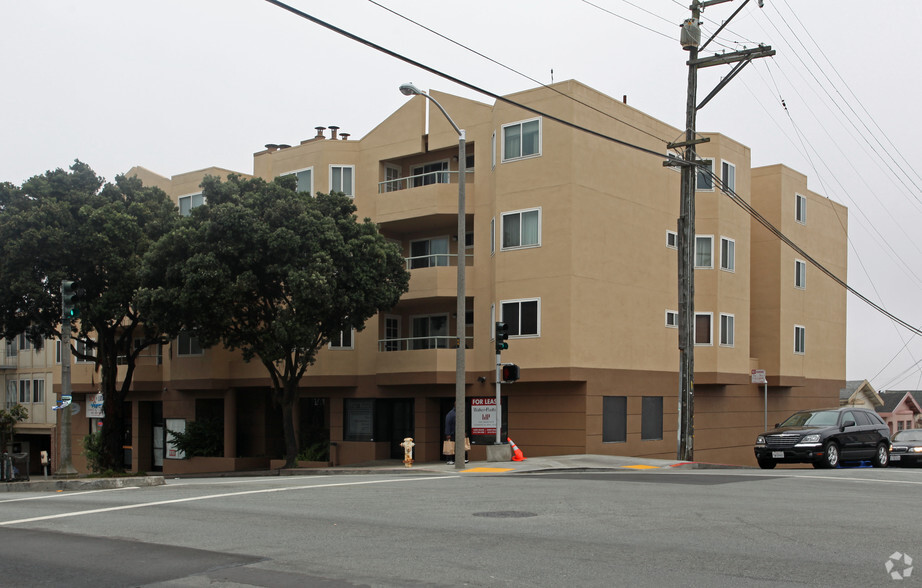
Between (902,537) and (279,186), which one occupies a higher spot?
(279,186)

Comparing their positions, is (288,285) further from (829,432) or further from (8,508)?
(829,432)

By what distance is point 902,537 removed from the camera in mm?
10039

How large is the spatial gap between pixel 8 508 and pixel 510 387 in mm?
18206

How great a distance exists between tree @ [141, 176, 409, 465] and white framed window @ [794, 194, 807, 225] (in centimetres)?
1945

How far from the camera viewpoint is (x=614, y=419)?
30812 mm

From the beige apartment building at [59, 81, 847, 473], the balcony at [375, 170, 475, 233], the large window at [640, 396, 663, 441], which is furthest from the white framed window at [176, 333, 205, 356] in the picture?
the large window at [640, 396, 663, 441]

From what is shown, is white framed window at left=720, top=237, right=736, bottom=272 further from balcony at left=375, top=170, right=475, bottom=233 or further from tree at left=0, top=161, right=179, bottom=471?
tree at left=0, top=161, right=179, bottom=471

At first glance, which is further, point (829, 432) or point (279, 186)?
point (279, 186)

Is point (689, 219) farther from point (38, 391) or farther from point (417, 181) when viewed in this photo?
point (38, 391)

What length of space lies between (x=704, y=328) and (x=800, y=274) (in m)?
8.83

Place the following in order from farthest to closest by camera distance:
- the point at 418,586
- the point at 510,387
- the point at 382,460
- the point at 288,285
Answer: the point at 382,460, the point at 510,387, the point at 288,285, the point at 418,586

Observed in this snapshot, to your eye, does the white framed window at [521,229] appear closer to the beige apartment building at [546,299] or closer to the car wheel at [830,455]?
the beige apartment building at [546,299]

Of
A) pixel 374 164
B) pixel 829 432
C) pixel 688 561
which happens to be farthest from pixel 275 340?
pixel 688 561

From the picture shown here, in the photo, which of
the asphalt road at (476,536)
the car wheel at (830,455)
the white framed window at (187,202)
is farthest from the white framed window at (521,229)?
the white framed window at (187,202)
